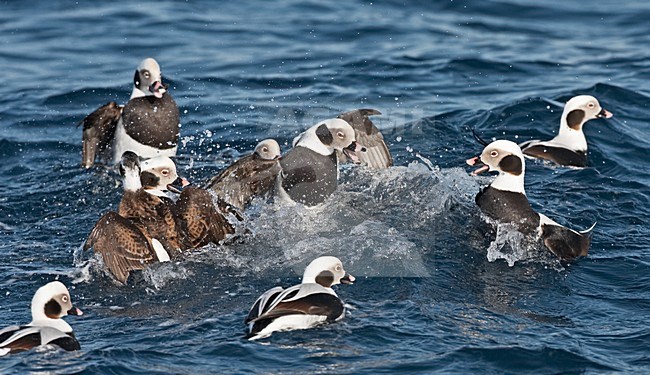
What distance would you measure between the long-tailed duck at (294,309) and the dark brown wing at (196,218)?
4.26 ft

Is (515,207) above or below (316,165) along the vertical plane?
below

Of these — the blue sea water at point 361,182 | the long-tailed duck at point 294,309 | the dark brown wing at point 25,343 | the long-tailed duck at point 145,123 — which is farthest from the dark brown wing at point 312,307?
the long-tailed duck at point 145,123

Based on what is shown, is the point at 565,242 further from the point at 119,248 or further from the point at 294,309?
→ the point at 119,248

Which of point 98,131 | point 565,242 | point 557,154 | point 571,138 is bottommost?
point 565,242

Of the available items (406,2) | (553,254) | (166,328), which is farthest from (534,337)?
(406,2)

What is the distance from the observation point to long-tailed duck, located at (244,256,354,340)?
585 cm

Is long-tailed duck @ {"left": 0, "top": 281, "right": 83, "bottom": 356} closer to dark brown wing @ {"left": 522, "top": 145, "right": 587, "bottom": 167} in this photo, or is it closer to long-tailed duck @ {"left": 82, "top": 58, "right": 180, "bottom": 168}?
long-tailed duck @ {"left": 82, "top": 58, "right": 180, "bottom": 168}

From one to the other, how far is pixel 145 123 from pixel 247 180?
1627 mm

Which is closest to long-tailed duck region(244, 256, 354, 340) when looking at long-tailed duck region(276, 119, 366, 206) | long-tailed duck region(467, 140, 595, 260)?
long-tailed duck region(467, 140, 595, 260)

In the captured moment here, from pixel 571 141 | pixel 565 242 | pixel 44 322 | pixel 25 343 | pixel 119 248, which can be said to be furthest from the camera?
pixel 571 141

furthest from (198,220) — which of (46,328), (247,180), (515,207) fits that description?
(515,207)

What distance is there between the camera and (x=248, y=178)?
8.23m

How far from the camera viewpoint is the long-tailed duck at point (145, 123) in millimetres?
9438

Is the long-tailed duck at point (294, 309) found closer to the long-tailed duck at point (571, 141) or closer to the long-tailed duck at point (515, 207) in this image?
the long-tailed duck at point (515, 207)
